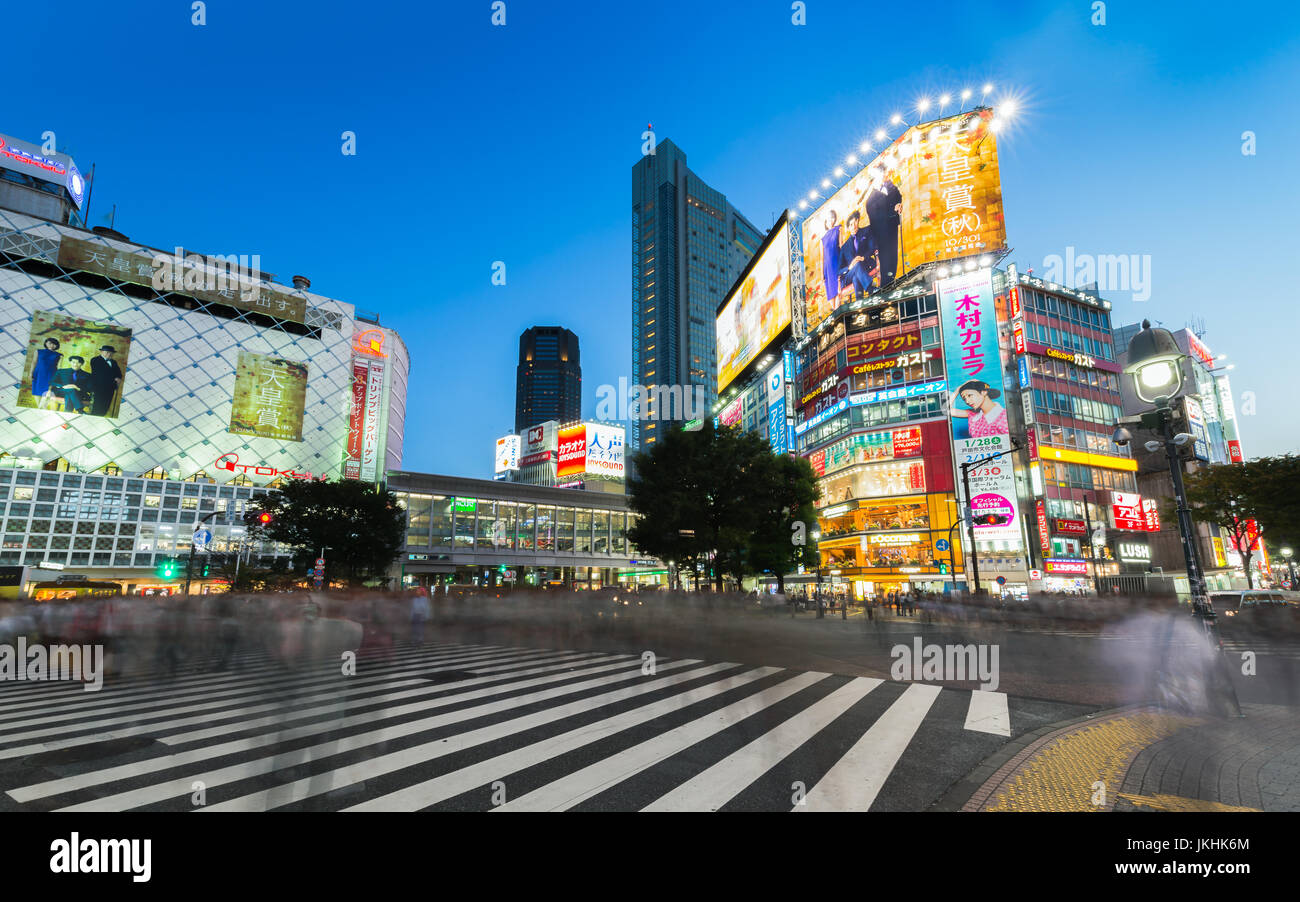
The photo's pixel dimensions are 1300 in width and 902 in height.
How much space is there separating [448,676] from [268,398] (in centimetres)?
7374

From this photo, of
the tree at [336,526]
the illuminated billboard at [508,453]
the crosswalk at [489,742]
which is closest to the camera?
the crosswalk at [489,742]

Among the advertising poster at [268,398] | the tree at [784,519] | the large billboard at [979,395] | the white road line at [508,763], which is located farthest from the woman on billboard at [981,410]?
the advertising poster at [268,398]

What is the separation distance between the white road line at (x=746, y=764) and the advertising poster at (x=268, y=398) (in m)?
78.6

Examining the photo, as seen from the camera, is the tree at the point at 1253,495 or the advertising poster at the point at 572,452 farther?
the advertising poster at the point at 572,452

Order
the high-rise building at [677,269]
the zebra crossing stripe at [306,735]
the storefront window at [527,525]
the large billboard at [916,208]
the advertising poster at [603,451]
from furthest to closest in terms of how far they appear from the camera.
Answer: the high-rise building at [677,269], the advertising poster at [603,451], the storefront window at [527,525], the large billboard at [916,208], the zebra crossing stripe at [306,735]

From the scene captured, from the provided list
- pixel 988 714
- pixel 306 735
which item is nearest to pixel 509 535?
pixel 306 735

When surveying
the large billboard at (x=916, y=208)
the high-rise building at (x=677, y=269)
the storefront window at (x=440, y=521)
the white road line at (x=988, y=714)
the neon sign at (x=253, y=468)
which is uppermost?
the high-rise building at (x=677, y=269)

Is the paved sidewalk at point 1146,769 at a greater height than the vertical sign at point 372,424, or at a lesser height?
lesser

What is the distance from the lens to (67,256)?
62750 millimetres

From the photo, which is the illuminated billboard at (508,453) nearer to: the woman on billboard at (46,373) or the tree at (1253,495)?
the woman on billboard at (46,373)

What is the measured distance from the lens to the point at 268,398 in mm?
71125

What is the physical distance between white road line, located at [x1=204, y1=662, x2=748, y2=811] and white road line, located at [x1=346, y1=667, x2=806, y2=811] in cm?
56

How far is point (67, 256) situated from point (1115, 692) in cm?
9140

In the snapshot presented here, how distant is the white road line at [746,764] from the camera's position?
15.5 feet
